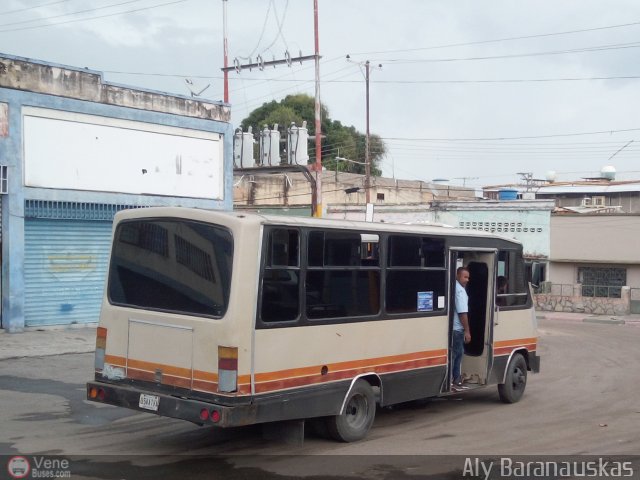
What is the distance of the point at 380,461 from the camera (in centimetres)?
848

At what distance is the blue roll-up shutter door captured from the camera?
19.7m

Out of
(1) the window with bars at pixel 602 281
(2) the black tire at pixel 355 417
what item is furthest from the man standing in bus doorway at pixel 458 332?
(1) the window with bars at pixel 602 281

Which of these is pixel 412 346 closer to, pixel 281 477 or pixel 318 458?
pixel 318 458

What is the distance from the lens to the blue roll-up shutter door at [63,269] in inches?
776

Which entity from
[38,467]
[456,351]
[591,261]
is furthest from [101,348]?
[591,261]

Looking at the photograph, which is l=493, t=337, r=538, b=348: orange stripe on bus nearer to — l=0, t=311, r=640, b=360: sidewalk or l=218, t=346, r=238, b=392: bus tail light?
l=218, t=346, r=238, b=392: bus tail light

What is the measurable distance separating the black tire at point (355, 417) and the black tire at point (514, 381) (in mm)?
3364

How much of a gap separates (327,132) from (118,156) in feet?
149

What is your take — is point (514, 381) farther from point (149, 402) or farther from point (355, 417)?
point (149, 402)

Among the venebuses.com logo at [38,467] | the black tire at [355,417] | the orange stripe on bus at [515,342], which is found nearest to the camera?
the venebuses.com logo at [38,467]

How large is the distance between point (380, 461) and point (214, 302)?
241 centimetres

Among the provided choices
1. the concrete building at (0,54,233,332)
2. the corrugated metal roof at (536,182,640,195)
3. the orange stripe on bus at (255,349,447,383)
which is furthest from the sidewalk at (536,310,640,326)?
the orange stripe on bus at (255,349,447,383)

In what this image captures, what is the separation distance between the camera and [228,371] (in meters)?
7.86

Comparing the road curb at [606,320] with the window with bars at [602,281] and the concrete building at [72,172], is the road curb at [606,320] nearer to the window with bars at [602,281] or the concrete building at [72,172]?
the window with bars at [602,281]
